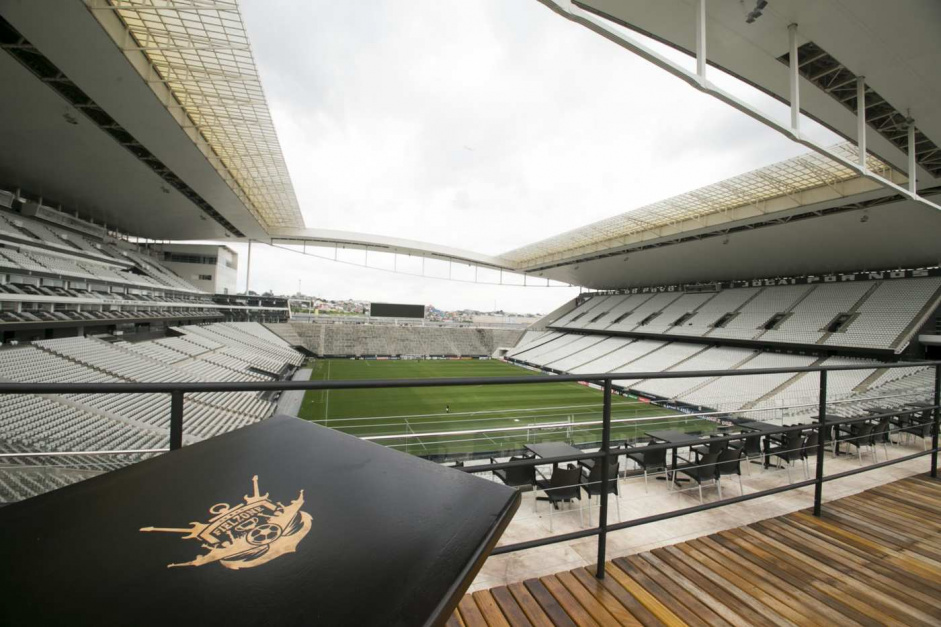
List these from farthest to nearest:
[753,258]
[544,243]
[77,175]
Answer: [544,243] → [753,258] → [77,175]

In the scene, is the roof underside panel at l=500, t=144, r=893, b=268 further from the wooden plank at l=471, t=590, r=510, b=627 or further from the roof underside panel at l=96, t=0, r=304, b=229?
the roof underside panel at l=96, t=0, r=304, b=229

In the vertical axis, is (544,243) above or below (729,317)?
above

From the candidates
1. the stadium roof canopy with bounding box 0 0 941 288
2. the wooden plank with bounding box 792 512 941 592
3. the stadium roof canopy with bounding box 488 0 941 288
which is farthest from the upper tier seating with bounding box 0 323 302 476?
the stadium roof canopy with bounding box 488 0 941 288

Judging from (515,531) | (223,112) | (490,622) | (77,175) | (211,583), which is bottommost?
(515,531)

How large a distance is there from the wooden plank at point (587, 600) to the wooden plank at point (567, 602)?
0.6 inches

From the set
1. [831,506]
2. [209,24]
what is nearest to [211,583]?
[831,506]

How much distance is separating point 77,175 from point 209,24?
1316 centimetres

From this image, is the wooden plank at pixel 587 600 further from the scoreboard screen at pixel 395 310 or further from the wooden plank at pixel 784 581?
the scoreboard screen at pixel 395 310

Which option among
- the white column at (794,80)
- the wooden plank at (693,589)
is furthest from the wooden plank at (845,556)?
the white column at (794,80)

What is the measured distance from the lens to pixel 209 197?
61.8ft

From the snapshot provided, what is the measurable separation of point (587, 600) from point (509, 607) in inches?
14.5

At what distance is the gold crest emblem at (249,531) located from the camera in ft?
2.38

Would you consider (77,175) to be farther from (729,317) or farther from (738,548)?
(729,317)

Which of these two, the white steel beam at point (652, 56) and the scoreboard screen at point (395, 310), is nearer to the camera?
the white steel beam at point (652, 56)
